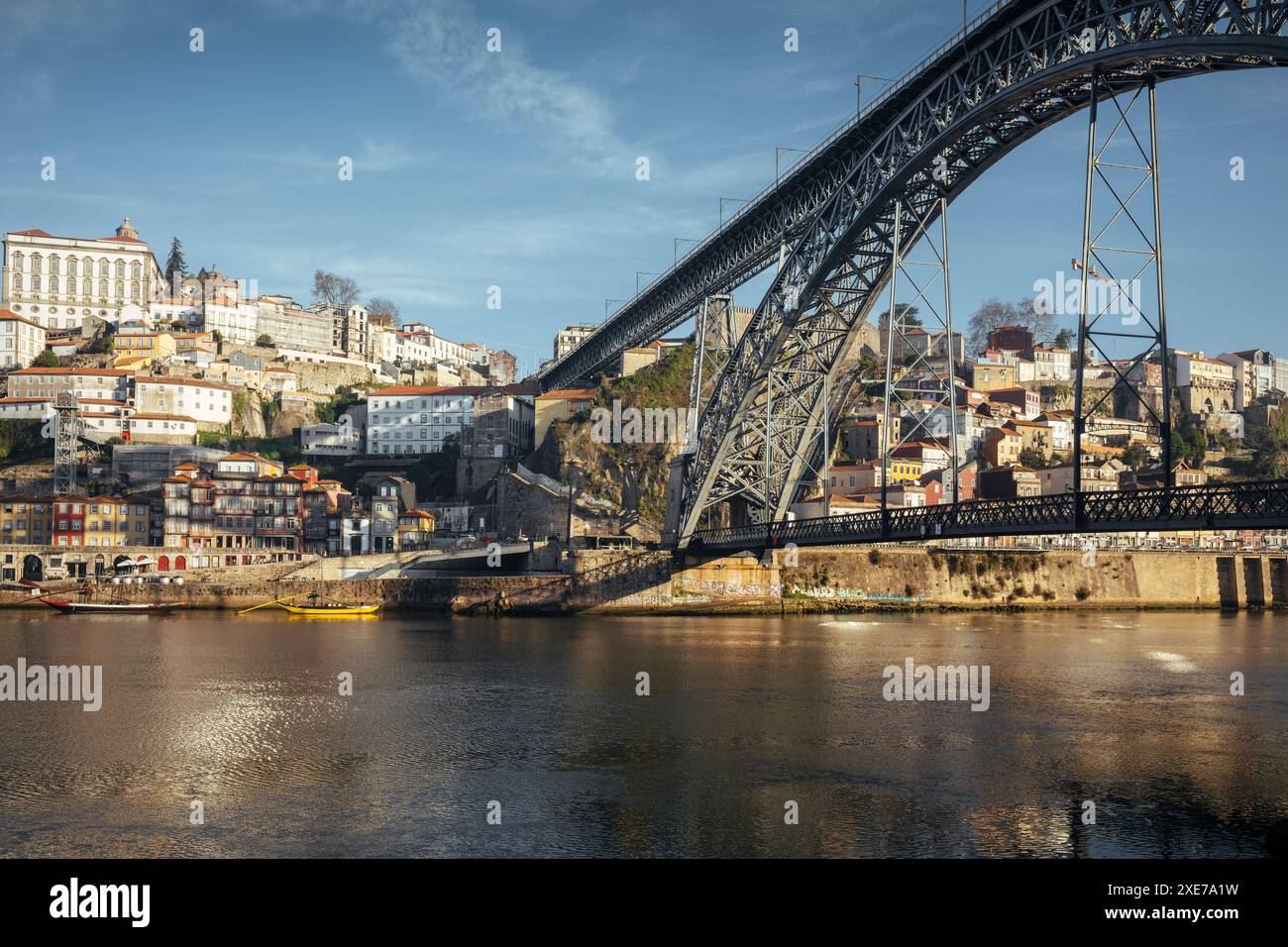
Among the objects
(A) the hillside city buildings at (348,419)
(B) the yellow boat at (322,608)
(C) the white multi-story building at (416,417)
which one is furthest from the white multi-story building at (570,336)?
(B) the yellow boat at (322,608)

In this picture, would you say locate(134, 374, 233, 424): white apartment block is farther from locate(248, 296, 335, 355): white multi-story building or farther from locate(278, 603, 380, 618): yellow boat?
locate(278, 603, 380, 618): yellow boat

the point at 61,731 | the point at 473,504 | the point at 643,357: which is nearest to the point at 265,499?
the point at 473,504

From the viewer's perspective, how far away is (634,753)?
23.6 metres

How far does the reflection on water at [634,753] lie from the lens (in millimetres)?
17781

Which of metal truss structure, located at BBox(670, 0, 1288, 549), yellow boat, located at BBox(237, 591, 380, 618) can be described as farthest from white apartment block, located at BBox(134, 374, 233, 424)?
metal truss structure, located at BBox(670, 0, 1288, 549)

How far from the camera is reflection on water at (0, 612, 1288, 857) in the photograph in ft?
58.3

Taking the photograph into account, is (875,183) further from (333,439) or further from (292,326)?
(292,326)

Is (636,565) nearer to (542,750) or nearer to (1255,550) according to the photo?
(542,750)

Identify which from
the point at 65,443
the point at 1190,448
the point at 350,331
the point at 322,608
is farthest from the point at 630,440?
the point at 350,331

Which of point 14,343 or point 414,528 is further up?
point 14,343

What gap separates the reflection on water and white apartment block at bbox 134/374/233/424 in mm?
47229

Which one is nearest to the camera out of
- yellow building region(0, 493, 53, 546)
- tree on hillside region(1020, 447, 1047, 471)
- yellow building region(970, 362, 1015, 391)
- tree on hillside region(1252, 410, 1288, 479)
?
yellow building region(0, 493, 53, 546)

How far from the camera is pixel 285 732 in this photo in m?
25.9

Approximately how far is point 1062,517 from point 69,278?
368 feet
